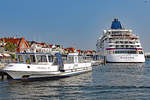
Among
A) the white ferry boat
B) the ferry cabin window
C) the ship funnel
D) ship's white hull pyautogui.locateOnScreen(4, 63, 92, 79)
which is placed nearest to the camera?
ship's white hull pyautogui.locateOnScreen(4, 63, 92, 79)

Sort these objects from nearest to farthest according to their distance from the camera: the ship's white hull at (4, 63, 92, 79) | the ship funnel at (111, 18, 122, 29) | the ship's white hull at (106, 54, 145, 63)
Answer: the ship's white hull at (4, 63, 92, 79) < the ship's white hull at (106, 54, 145, 63) < the ship funnel at (111, 18, 122, 29)

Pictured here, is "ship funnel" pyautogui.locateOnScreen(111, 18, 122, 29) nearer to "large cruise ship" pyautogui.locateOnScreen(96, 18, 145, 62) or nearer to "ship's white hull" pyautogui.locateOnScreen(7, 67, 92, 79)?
"large cruise ship" pyautogui.locateOnScreen(96, 18, 145, 62)

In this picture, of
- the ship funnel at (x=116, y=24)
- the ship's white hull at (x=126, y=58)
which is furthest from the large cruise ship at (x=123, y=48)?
the ship funnel at (x=116, y=24)

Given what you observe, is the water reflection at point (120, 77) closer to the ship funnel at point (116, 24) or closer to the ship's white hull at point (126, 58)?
the ship's white hull at point (126, 58)

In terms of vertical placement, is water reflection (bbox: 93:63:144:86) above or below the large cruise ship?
below

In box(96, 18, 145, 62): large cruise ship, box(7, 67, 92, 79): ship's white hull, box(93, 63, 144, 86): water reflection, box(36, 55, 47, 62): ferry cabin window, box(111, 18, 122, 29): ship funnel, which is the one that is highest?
box(111, 18, 122, 29): ship funnel

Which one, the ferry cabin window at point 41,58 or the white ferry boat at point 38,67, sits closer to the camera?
the white ferry boat at point 38,67

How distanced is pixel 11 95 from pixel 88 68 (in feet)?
93.1

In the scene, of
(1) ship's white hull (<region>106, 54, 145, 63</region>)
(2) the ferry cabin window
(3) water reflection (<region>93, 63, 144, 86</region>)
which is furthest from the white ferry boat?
(1) ship's white hull (<region>106, 54, 145, 63</region>)

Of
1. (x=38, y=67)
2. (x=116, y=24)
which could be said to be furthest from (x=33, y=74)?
(x=116, y=24)

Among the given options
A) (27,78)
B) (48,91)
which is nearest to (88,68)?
(27,78)

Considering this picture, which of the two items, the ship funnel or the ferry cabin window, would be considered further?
the ship funnel

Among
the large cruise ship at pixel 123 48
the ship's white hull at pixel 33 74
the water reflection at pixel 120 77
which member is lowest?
the water reflection at pixel 120 77

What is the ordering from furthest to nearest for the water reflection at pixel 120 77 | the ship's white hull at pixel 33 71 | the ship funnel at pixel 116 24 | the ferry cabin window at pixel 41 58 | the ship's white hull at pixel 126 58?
the ship funnel at pixel 116 24, the ship's white hull at pixel 126 58, the ferry cabin window at pixel 41 58, the water reflection at pixel 120 77, the ship's white hull at pixel 33 71
